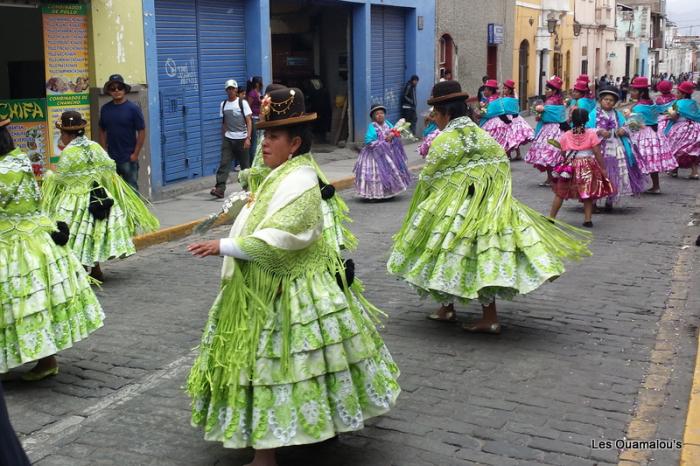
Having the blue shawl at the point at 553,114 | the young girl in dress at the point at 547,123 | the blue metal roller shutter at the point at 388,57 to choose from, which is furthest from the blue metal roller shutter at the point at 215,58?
the blue metal roller shutter at the point at 388,57

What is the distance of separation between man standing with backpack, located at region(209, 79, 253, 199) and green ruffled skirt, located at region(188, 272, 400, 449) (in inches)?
395

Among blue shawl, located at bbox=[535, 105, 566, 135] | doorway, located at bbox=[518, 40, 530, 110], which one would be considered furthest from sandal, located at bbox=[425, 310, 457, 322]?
doorway, located at bbox=[518, 40, 530, 110]

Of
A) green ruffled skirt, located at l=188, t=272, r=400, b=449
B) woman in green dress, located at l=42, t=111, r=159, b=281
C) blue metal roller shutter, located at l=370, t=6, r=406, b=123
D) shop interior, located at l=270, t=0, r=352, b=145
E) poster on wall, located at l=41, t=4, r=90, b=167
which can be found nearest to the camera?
green ruffled skirt, located at l=188, t=272, r=400, b=449

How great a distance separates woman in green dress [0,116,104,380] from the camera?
5.49 m

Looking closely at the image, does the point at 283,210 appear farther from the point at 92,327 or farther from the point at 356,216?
the point at 356,216

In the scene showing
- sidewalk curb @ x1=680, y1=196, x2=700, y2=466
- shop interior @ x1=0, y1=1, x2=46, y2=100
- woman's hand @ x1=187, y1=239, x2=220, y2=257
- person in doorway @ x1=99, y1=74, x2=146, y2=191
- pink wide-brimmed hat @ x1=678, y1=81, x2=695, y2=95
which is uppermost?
shop interior @ x1=0, y1=1, x2=46, y2=100

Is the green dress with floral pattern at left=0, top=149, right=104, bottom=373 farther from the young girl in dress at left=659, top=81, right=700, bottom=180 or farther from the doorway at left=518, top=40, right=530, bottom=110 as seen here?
the doorway at left=518, top=40, right=530, bottom=110

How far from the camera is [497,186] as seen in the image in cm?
650

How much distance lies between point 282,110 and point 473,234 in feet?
8.28

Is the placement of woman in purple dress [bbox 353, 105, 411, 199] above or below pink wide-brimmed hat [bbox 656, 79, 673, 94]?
below

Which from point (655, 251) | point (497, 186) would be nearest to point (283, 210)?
point (497, 186)

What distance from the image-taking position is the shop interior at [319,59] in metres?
22.1

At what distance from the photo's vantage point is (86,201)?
8.33 metres

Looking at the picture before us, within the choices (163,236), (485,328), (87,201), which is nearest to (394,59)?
(163,236)
